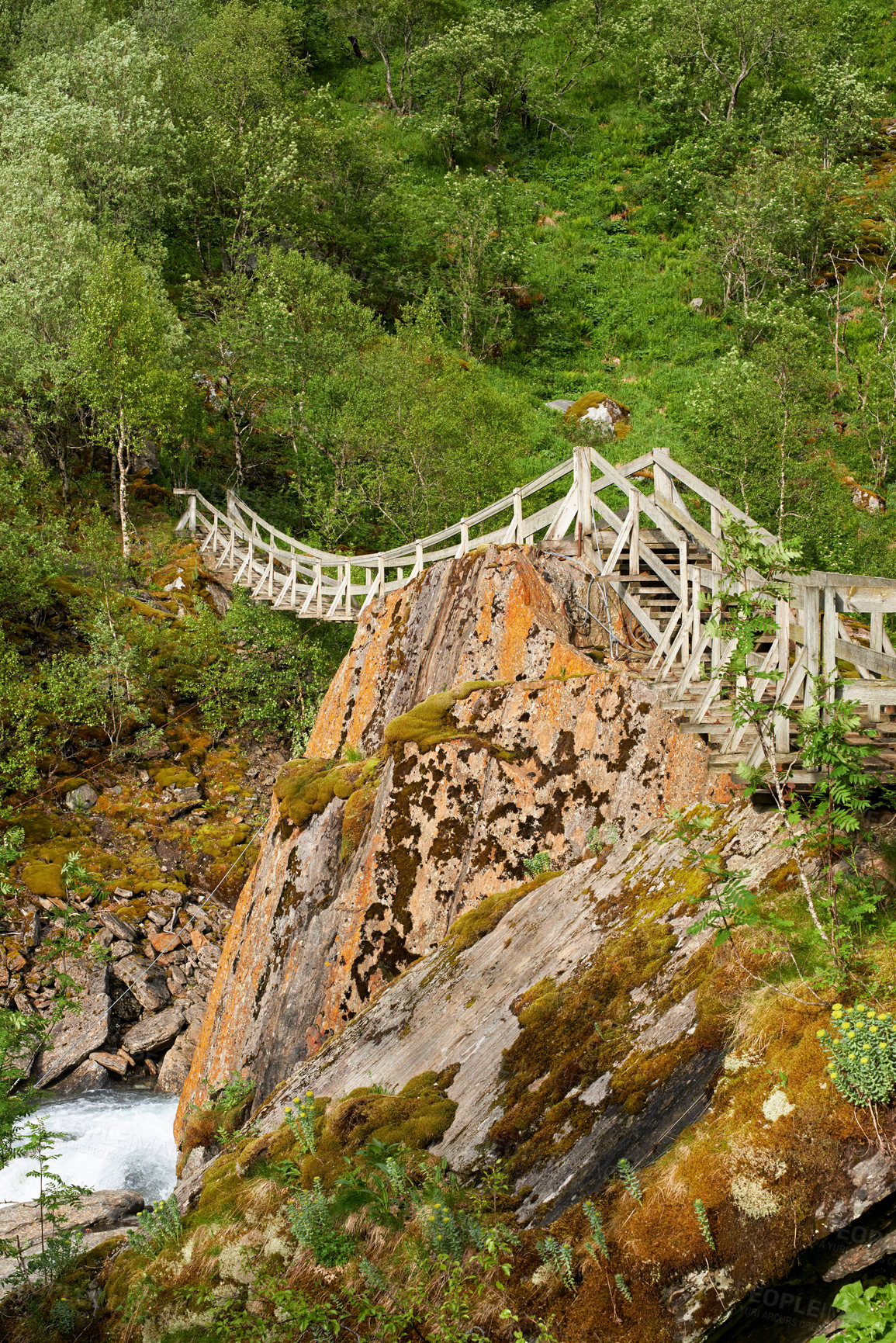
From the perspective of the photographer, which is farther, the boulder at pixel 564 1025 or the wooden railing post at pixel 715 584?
the wooden railing post at pixel 715 584

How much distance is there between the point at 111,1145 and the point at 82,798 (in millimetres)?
8046

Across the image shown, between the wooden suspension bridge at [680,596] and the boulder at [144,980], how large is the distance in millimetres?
6227

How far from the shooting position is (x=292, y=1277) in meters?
4.69

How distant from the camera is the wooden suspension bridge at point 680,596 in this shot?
505 cm

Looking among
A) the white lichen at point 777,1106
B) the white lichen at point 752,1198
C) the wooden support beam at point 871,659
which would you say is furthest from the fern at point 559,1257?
the wooden support beam at point 871,659

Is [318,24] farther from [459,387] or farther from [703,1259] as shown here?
[703,1259]

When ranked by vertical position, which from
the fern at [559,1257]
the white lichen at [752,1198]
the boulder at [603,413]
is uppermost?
the boulder at [603,413]

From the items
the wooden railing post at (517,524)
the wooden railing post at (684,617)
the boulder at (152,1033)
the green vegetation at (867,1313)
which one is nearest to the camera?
the green vegetation at (867,1313)

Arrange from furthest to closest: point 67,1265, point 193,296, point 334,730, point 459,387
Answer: point 193,296 → point 459,387 → point 334,730 → point 67,1265

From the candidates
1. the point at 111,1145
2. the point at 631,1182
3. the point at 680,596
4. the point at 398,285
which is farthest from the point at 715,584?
the point at 398,285

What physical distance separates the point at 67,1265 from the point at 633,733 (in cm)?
541

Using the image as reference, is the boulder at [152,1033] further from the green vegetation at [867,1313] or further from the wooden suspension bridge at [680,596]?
the green vegetation at [867,1313]

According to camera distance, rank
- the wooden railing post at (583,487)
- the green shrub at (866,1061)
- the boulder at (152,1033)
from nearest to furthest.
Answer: the green shrub at (866,1061), the wooden railing post at (583,487), the boulder at (152,1033)

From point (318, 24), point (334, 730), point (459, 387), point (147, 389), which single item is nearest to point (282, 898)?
point (334, 730)
